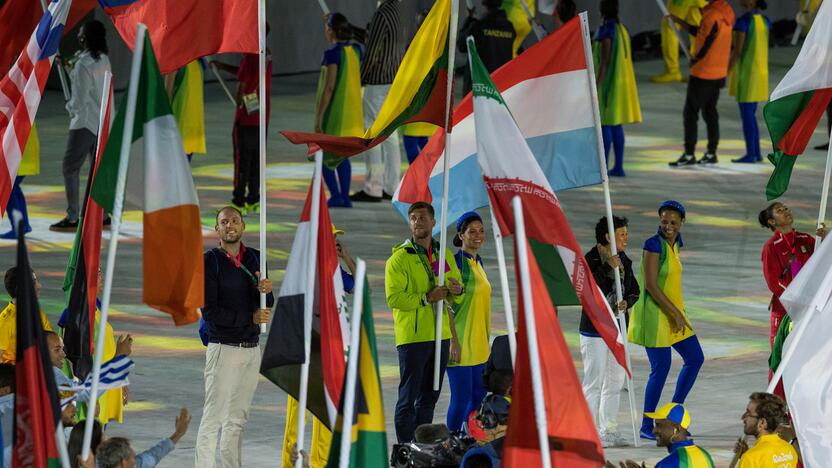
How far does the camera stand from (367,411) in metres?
7.99

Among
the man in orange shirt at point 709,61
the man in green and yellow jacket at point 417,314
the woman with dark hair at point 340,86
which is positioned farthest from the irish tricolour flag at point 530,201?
the man in orange shirt at point 709,61

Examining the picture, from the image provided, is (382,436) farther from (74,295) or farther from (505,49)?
(505,49)

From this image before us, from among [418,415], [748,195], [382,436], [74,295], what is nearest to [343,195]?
[748,195]

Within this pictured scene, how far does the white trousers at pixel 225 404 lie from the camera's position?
10.9m

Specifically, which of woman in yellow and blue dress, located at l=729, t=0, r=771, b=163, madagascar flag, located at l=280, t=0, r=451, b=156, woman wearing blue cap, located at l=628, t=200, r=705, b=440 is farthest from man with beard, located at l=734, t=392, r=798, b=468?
woman in yellow and blue dress, located at l=729, t=0, r=771, b=163

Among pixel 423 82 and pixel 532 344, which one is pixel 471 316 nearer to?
pixel 423 82

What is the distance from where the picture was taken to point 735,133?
90.1 feet

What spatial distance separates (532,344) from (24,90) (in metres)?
5.22

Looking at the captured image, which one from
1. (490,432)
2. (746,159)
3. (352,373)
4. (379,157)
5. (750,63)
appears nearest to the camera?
(352,373)

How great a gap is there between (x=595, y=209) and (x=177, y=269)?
12.6 metres

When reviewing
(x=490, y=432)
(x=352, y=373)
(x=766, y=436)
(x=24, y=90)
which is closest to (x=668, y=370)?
(x=766, y=436)

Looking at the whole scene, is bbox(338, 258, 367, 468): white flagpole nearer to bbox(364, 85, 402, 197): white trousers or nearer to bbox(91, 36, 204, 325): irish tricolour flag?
bbox(91, 36, 204, 325): irish tricolour flag

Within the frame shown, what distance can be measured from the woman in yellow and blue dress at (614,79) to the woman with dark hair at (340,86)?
3.88 m

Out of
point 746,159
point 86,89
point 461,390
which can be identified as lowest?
point 461,390
